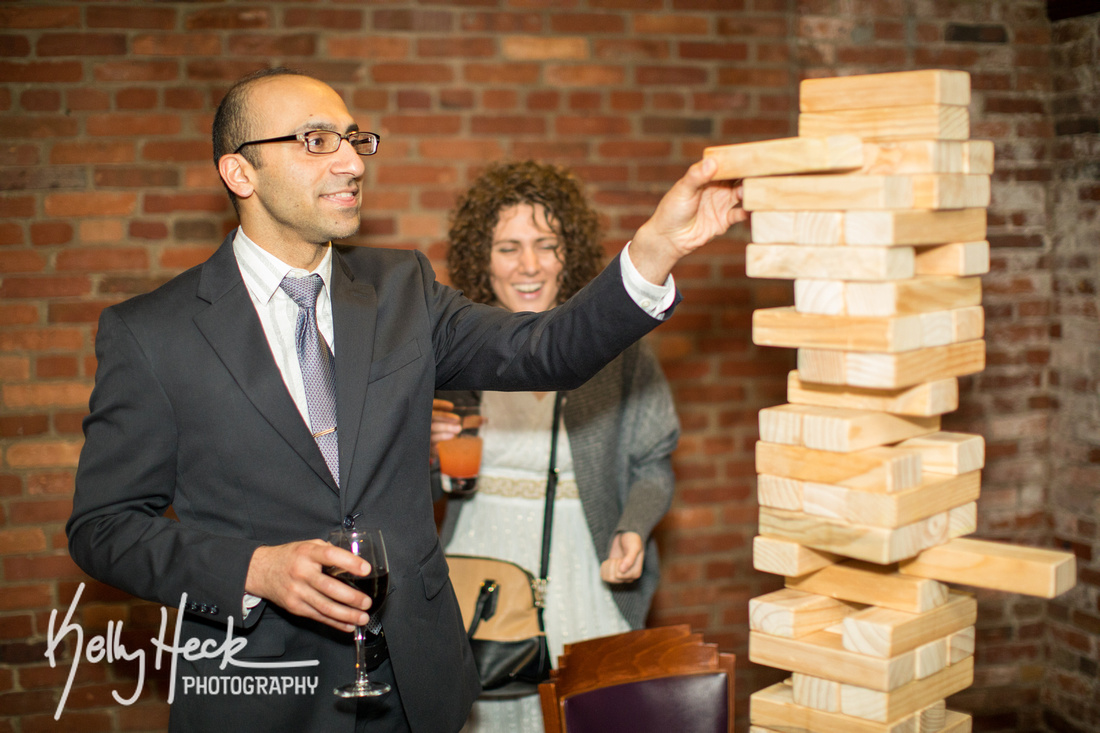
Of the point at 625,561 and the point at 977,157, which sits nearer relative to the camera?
the point at 977,157

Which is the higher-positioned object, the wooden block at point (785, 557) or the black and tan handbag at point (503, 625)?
the wooden block at point (785, 557)

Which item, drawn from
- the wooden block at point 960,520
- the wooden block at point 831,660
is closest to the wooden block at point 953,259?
the wooden block at point 960,520

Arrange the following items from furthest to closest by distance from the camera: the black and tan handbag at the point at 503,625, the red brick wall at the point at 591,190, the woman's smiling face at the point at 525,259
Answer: the red brick wall at the point at 591,190 → the woman's smiling face at the point at 525,259 → the black and tan handbag at the point at 503,625

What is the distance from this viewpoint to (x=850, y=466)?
1.32 m

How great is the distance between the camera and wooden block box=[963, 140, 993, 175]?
1.32 meters

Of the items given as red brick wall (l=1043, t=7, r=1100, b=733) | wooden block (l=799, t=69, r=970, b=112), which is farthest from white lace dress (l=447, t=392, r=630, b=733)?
red brick wall (l=1043, t=7, r=1100, b=733)

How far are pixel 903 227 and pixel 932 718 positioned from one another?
766 mm

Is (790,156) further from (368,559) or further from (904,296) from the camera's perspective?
(368,559)

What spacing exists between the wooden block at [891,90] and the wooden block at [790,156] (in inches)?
2.3

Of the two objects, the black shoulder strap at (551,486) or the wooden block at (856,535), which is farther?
the black shoulder strap at (551,486)

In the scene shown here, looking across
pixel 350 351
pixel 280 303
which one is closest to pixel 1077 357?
pixel 350 351

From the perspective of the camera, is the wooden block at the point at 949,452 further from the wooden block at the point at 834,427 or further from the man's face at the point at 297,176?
the man's face at the point at 297,176

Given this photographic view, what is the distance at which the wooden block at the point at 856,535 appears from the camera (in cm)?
129

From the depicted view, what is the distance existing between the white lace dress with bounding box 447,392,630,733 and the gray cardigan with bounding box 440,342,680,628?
37 millimetres
